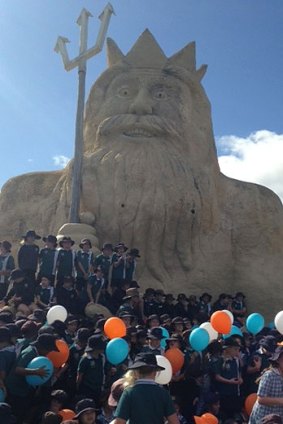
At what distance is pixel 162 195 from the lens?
10.2 meters

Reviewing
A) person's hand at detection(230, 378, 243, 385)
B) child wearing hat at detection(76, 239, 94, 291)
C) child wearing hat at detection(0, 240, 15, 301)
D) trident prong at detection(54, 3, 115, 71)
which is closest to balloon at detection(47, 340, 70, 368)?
person's hand at detection(230, 378, 243, 385)

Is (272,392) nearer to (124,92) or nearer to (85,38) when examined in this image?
(124,92)

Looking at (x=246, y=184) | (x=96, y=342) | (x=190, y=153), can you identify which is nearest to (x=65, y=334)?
(x=96, y=342)

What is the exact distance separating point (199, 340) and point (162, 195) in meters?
4.88

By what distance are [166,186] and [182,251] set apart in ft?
4.25

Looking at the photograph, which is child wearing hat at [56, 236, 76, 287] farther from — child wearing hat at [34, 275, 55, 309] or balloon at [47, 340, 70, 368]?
balloon at [47, 340, 70, 368]

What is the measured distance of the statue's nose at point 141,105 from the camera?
35.1ft

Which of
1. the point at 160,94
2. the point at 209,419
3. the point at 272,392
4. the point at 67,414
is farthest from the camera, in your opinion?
the point at 160,94

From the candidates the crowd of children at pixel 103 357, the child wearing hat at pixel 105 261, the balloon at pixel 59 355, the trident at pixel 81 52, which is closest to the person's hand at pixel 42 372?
the crowd of children at pixel 103 357

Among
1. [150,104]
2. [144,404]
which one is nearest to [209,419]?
[144,404]

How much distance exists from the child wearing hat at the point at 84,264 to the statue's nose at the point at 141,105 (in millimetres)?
3584

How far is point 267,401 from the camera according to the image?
3723 millimetres

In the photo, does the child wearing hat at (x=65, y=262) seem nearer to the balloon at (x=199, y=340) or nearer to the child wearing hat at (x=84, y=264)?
the child wearing hat at (x=84, y=264)

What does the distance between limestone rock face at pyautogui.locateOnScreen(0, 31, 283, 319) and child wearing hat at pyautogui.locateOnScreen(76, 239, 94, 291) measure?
1129mm
